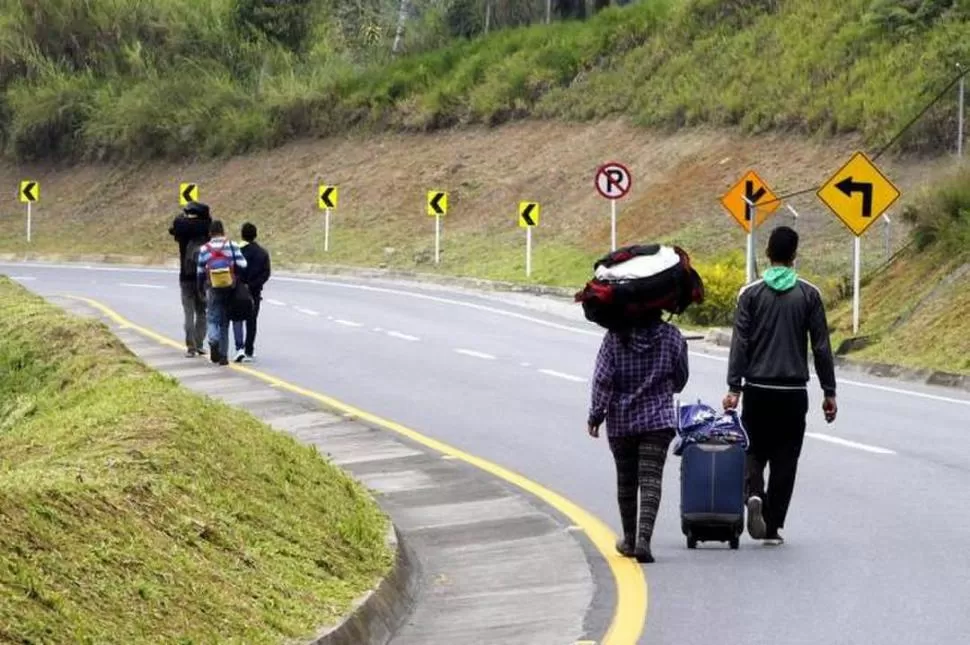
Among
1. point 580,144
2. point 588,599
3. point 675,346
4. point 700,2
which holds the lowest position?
point 588,599

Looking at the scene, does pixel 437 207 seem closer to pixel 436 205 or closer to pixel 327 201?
pixel 436 205

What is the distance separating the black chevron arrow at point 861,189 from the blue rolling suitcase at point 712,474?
17.2 metres

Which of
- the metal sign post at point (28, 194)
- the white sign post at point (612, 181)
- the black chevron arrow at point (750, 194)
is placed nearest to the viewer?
the black chevron arrow at point (750, 194)

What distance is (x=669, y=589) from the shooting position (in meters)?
10.6

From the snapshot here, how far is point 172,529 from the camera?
965 centimetres

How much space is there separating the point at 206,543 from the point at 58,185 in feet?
201

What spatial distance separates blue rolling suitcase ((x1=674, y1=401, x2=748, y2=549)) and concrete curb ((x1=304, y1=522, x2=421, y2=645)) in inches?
64.0

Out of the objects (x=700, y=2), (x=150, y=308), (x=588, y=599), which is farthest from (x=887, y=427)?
(x=700, y=2)

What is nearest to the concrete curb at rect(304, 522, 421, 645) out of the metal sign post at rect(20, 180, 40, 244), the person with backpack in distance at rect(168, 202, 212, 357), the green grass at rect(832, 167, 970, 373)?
the green grass at rect(832, 167, 970, 373)

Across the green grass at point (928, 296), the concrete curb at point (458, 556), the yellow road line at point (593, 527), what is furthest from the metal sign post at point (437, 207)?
the concrete curb at point (458, 556)

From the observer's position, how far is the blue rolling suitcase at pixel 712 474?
11.7 meters

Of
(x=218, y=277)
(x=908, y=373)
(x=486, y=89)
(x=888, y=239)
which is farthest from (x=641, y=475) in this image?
(x=486, y=89)

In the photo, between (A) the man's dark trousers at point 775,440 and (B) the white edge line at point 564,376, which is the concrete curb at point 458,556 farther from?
(B) the white edge line at point 564,376

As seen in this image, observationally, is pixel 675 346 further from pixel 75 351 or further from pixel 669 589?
pixel 75 351
